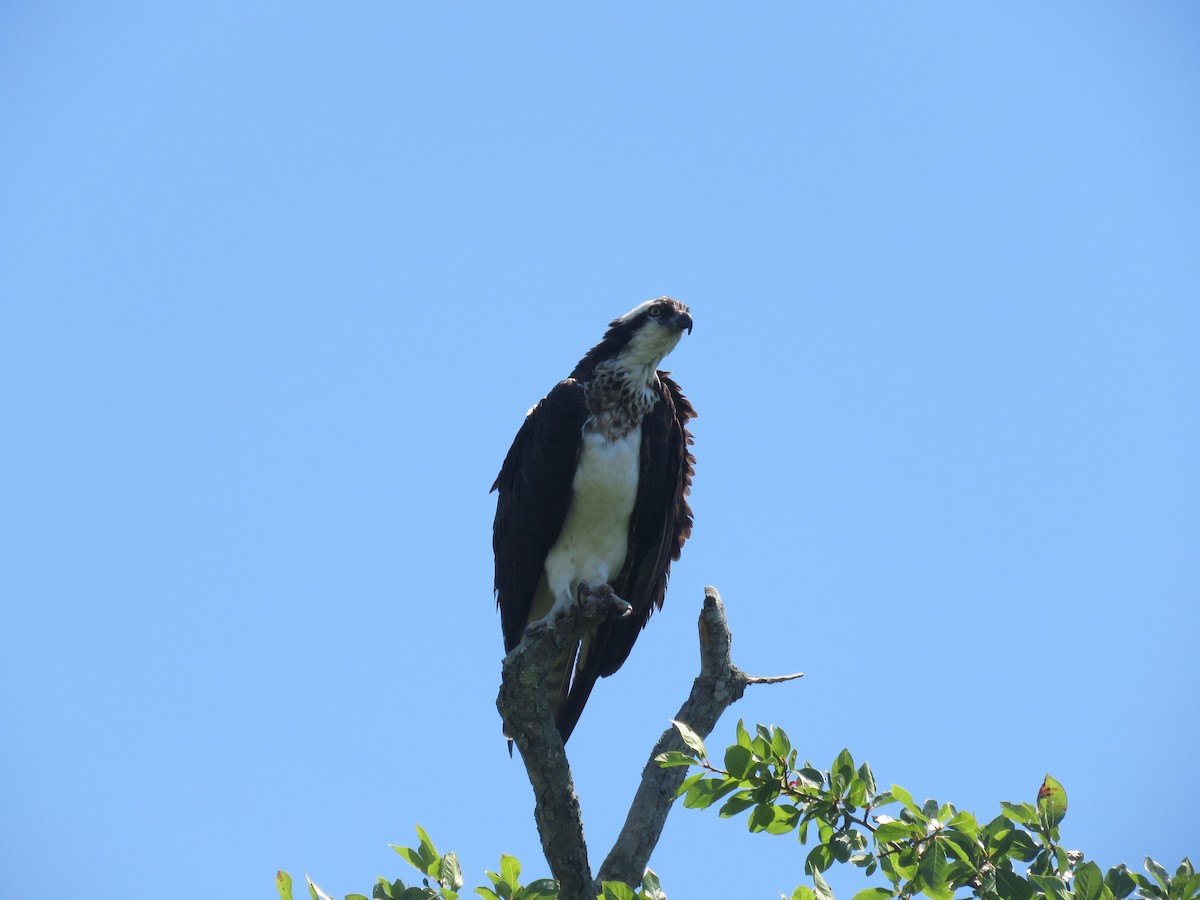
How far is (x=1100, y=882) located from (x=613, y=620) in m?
3.35

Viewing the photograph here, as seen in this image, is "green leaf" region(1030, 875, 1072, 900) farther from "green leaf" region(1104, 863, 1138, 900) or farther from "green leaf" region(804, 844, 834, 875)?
"green leaf" region(804, 844, 834, 875)

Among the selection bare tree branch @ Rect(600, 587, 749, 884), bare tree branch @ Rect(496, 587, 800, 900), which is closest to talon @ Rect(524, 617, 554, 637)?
bare tree branch @ Rect(496, 587, 800, 900)

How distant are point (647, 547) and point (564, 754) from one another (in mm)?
1948

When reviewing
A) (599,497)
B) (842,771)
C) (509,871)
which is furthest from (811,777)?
(599,497)

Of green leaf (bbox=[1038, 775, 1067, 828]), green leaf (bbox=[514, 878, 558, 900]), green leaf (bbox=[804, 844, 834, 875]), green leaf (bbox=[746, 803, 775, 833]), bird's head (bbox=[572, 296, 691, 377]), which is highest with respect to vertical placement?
bird's head (bbox=[572, 296, 691, 377])

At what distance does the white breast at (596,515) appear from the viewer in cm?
714

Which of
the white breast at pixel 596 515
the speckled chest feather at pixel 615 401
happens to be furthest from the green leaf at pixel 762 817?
the speckled chest feather at pixel 615 401

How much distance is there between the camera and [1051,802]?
4809mm

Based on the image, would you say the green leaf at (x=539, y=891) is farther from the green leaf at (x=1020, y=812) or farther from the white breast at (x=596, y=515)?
the white breast at (x=596, y=515)

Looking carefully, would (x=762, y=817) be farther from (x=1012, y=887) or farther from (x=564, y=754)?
(x=564, y=754)

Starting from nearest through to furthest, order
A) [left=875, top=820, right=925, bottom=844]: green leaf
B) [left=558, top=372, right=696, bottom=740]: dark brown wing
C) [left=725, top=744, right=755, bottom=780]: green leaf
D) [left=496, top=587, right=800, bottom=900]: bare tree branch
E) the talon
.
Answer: [left=875, top=820, right=925, bottom=844]: green leaf < [left=725, top=744, right=755, bottom=780]: green leaf < [left=496, top=587, right=800, bottom=900]: bare tree branch < the talon < [left=558, top=372, right=696, bottom=740]: dark brown wing

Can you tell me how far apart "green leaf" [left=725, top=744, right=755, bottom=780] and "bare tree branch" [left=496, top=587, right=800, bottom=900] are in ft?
3.07

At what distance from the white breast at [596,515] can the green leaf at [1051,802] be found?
303cm

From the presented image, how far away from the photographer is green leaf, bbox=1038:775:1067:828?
4801 millimetres
